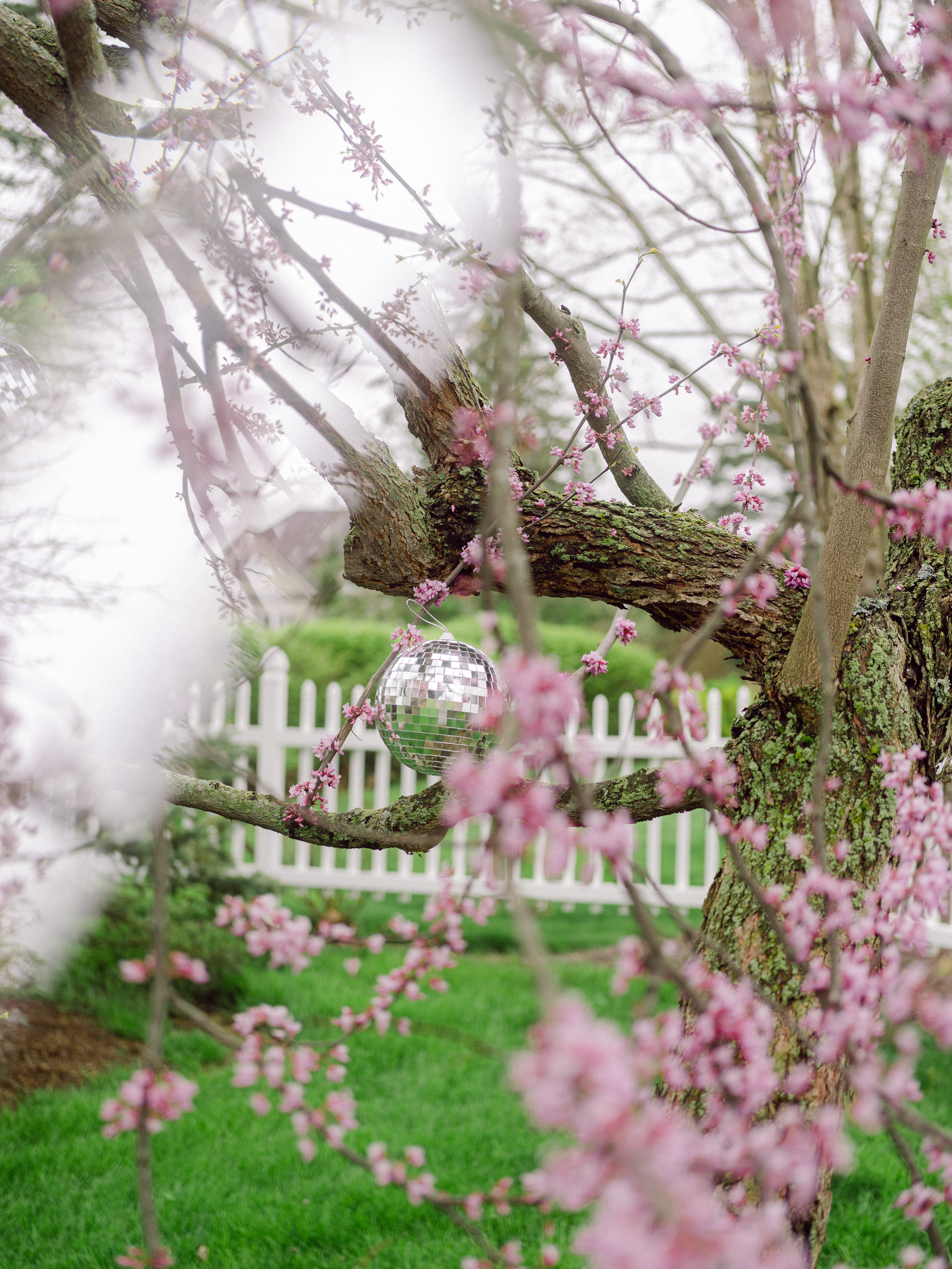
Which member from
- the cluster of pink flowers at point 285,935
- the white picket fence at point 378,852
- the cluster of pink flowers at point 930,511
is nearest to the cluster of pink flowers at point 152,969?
the cluster of pink flowers at point 285,935

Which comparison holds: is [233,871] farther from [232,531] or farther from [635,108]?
[635,108]

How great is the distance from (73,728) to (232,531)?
2.22 ft

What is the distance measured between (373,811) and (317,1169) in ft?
4.93

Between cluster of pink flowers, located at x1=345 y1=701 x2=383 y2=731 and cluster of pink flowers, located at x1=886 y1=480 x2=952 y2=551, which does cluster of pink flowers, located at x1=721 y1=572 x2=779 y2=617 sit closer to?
cluster of pink flowers, located at x1=886 y1=480 x2=952 y2=551

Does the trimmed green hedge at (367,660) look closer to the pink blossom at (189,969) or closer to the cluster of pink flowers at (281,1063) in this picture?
the cluster of pink flowers at (281,1063)

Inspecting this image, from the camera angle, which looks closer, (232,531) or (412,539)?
(232,531)

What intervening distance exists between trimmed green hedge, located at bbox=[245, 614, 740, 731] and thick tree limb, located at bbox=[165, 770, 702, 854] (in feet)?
17.7

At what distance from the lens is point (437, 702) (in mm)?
1385

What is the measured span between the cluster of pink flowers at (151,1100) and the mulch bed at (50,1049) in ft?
7.49

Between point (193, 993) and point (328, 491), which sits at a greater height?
point (328, 491)

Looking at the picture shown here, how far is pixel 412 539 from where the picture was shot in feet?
5.32

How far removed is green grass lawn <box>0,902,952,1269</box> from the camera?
6.99 feet

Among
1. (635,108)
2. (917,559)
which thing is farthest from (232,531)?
(917,559)

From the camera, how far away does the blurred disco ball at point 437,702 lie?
1.39m
